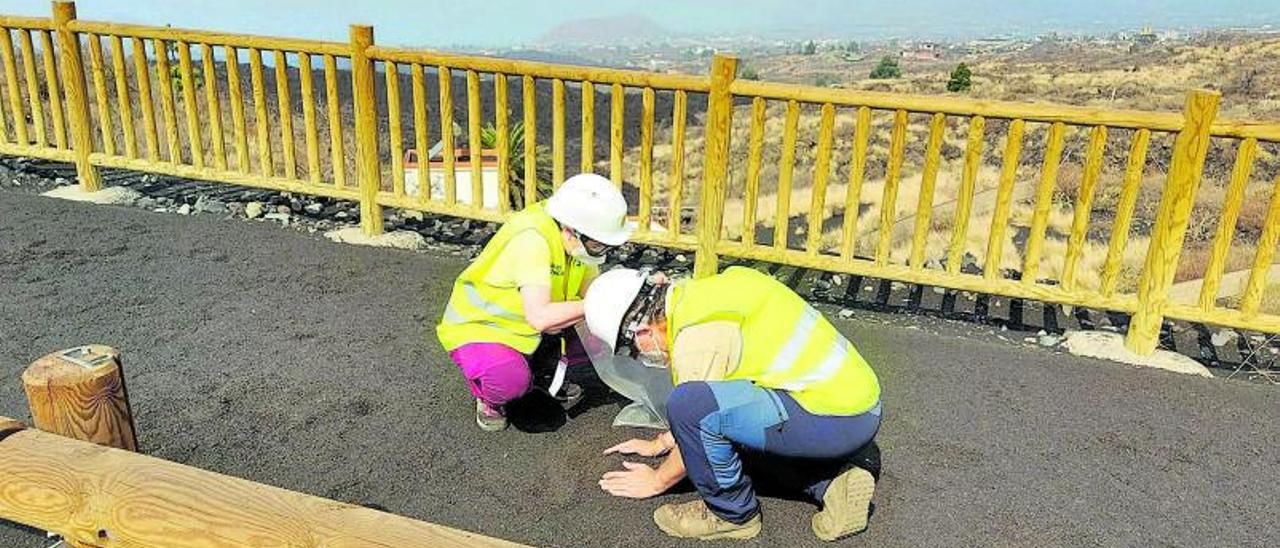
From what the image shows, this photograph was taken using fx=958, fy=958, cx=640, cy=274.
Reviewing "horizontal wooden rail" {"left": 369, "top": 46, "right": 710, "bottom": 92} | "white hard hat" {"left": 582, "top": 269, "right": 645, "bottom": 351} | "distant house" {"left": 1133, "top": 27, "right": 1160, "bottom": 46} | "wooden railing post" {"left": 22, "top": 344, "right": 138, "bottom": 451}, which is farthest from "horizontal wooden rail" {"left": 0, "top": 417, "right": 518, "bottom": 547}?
"distant house" {"left": 1133, "top": 27, "right": 1160, "bottom": 46}

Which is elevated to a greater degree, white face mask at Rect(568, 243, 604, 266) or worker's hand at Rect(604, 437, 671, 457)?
white face mask at Rect(568, 243, 604, 266)

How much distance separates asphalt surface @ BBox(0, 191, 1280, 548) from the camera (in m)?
3.58

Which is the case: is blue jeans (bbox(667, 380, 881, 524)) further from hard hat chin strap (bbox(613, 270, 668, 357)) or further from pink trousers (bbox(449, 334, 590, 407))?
pink trousers (bbox(449, 334, 590, 407))

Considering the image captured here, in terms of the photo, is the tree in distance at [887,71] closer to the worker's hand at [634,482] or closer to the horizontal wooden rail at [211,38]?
the horizontal wooden rail at [211,38]

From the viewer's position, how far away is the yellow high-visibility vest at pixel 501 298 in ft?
11.8

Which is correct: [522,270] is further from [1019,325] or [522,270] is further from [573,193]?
[1019,325]

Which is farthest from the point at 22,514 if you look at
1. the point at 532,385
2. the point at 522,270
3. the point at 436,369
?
the point at 436,369

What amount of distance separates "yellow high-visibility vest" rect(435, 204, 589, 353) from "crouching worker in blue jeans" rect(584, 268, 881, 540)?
0.59 metres

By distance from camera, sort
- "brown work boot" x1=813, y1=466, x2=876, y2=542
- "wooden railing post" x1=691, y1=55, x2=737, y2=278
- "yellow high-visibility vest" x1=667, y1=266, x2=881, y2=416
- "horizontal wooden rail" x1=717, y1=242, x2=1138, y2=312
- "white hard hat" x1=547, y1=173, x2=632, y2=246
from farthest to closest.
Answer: "wooden railing post" x1=691, y1=55, x2=737, y2=278
"horizontal wooden rail" x1=717, y1=242, x2=1138, y2=312
"white hard hat" x1=547, y1=173, x2=632, y2=246
"brown work boot" x1=813, y1=466, x2=876, y2=542
"yellow high-visibility vest" x1=667, y1=266, x2=881, y2=416

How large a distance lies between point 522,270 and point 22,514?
175 centimetres

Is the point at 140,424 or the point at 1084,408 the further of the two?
the point at 1084,408

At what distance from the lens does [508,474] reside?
12.3 ft

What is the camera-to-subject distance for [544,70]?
19.8ft

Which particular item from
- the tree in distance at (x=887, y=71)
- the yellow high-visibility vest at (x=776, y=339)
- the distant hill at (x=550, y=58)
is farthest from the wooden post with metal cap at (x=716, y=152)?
the tree in distance at (x=887, y=71)
